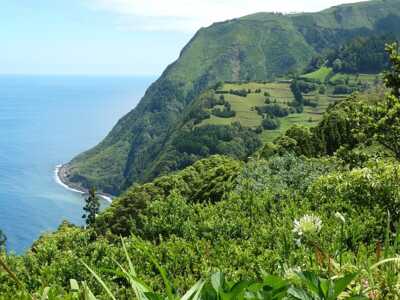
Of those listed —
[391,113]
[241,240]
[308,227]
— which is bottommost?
[241,240]

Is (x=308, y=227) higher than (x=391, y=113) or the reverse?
higher

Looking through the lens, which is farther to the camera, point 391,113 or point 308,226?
point 391,113

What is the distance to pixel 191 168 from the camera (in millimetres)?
66875

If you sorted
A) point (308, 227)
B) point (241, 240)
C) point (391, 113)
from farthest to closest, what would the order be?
point (391, 113)
point (241, 240)
point (308, 227)

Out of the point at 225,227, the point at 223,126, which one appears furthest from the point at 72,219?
the point at 225,227

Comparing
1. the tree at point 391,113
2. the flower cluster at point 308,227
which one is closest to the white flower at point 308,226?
the flower cluster at point 308,227

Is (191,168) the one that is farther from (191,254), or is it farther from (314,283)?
(314,283)

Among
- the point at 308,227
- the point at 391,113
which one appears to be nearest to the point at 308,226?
the point at 308,227

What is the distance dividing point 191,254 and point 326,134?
193 feet

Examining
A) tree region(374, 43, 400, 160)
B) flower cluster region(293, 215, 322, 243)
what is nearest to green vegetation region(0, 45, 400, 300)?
flower cluster region(293, 215, 322, 243)

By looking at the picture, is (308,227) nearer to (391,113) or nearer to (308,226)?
(308,226)

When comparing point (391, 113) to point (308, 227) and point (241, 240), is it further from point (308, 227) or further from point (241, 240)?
point (308, 227)

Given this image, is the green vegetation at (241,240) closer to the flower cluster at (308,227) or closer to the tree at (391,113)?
the flower cluster at (308,227)

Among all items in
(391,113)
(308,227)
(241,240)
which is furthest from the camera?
(391,113)
